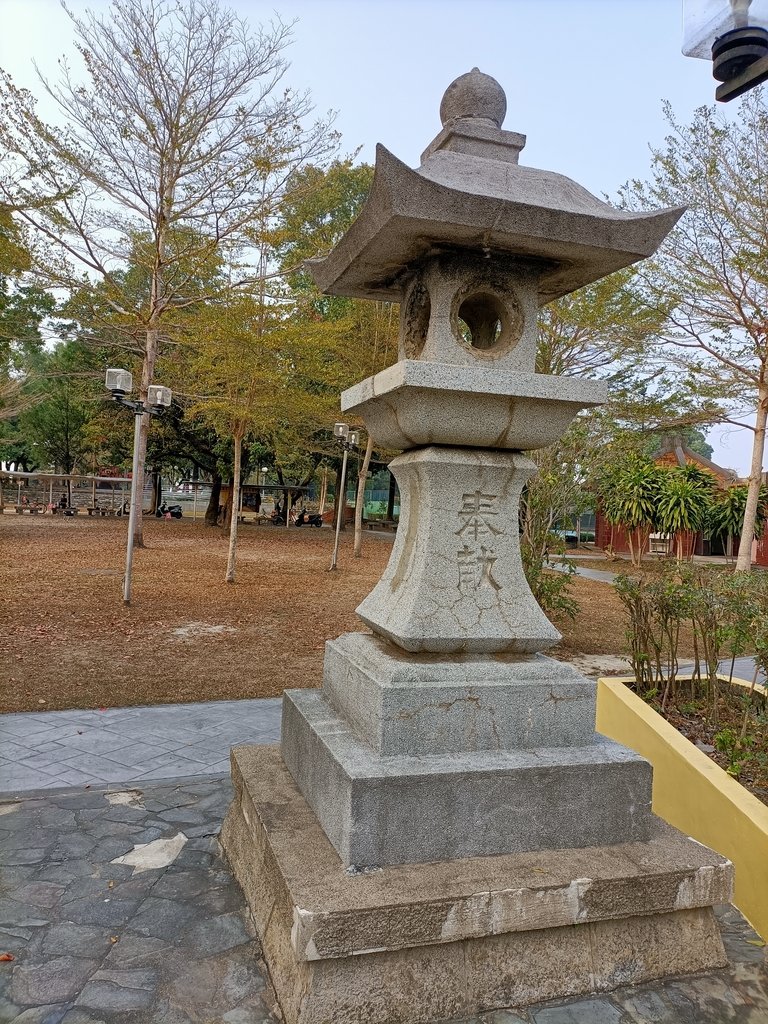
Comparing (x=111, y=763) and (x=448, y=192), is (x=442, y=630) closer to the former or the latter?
(x=448, y=192)

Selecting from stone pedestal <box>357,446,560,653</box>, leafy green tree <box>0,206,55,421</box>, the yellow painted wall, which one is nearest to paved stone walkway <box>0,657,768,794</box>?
stone pedestal <box>357,446,560,653</box>

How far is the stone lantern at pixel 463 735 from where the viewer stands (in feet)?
7.58

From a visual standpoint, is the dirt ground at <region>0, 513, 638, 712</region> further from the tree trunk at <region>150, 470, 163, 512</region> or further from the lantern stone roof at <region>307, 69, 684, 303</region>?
the tree trunk at <region>150, 470, 163, 512</region>

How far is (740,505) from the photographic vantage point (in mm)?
20344

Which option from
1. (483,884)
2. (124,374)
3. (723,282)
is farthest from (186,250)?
(483,884)

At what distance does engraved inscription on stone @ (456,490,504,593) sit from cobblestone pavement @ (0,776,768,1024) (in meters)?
1.51

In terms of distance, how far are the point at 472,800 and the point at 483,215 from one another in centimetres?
216

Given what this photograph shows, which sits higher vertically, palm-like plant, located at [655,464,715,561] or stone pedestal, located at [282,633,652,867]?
palm-like plant, located at [655,464,715,561]

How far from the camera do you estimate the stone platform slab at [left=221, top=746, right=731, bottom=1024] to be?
7.20 feet

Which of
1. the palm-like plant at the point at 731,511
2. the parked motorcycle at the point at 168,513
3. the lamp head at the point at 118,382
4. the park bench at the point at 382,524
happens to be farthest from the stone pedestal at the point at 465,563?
the parked motorcycle at the point at 168,513

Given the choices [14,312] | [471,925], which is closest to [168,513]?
[14,312]

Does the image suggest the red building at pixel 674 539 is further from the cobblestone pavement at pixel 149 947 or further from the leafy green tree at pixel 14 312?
the cobblestone pavement at pixel 149 947

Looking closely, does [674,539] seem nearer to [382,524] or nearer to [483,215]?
[382,524]

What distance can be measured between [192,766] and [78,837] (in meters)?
1.10
